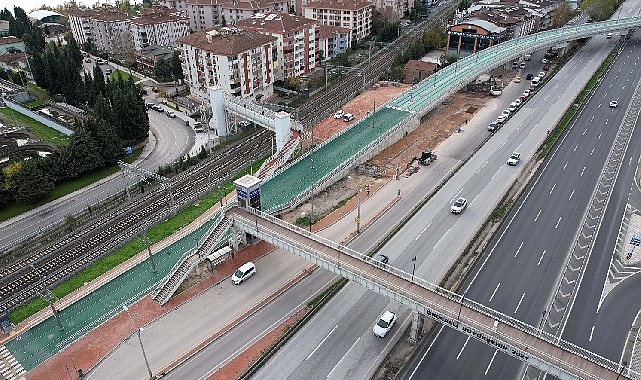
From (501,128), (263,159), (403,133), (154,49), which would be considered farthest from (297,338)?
(154,49)

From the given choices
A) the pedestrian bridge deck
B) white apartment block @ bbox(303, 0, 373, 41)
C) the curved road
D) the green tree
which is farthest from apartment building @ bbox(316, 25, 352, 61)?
the pedestrian bridge deck

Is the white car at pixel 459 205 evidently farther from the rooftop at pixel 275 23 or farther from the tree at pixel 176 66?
the tree at pixel 176 66

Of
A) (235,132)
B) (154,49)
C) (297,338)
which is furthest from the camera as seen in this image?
(154,49)

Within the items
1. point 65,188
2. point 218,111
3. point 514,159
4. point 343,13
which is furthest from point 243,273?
point 343,13

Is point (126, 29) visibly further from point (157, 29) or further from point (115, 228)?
point (115, 228)

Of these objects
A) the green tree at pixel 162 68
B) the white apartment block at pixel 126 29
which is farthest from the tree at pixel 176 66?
the white apartment block at pixel 126 29

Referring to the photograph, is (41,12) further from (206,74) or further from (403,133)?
(403,133)

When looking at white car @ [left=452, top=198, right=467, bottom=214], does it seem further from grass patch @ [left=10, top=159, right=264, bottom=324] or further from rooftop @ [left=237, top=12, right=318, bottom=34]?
rooftop @ [left=237, top=12, right=318, bottom=34]
